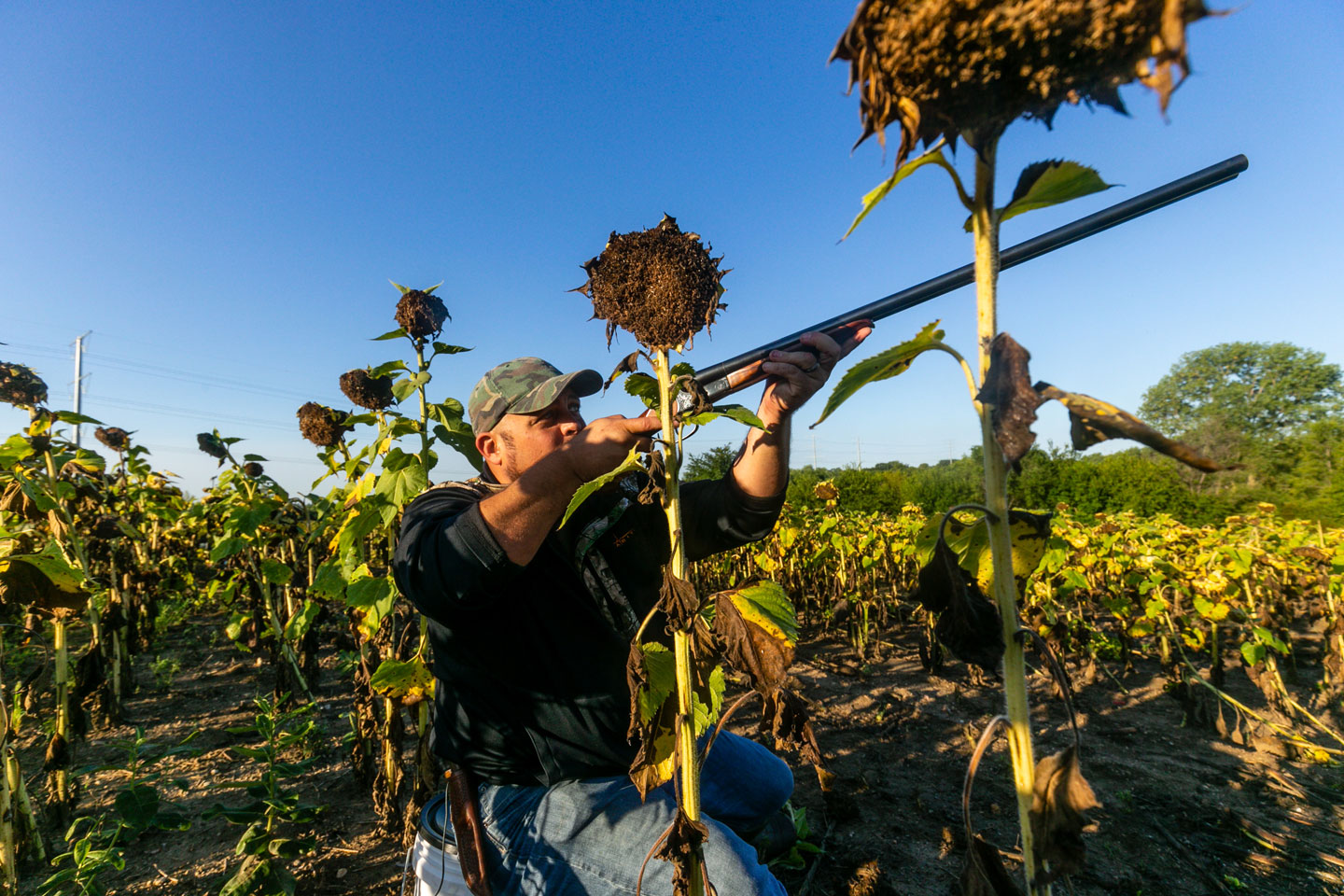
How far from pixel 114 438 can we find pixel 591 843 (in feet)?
18.8

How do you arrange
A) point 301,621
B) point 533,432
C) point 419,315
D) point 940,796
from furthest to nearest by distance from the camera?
point 301,621
point 940,796
point 419,315
point 533,432

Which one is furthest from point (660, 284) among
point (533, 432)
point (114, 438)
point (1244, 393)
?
point (1244, 393)

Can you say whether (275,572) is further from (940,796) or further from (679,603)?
(940,796)

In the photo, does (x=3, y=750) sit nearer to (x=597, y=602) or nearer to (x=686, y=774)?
(x=597, y=602)

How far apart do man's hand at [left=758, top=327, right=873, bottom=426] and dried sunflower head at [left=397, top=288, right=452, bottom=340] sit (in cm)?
170

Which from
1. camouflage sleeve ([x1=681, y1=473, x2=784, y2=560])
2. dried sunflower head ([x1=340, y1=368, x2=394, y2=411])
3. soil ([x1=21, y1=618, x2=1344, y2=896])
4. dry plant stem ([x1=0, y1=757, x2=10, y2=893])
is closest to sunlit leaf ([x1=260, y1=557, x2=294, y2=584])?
soil ([x1=21, y1=618, x2=1344, y2=896])

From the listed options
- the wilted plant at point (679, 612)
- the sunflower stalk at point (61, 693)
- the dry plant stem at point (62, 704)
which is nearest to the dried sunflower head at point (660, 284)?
the wilted plant at point (679, 612)

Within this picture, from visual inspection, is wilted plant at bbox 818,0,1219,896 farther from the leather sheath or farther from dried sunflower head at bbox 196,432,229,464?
dried sunflower head at bbox 196,432,229,464

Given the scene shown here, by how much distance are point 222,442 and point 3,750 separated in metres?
2.55

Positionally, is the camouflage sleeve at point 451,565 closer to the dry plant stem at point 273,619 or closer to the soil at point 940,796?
the soil at point 940,796

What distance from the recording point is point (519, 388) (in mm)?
2533

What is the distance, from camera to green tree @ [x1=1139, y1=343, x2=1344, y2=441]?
130 feet

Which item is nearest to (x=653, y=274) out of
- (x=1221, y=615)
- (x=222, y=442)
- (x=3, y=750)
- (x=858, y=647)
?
(x=3, y=750)

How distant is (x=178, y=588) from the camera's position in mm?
7441
